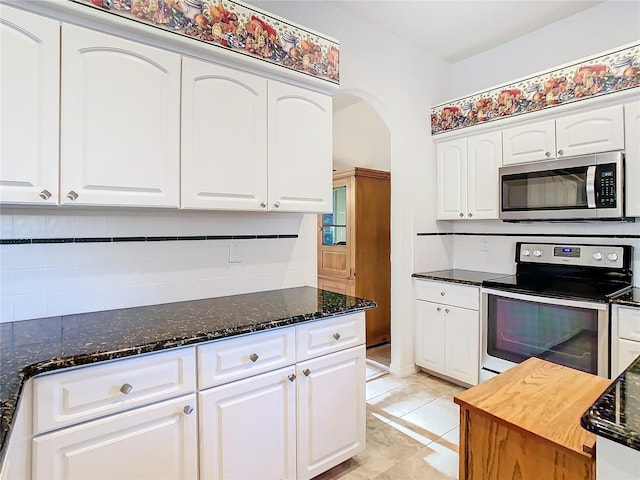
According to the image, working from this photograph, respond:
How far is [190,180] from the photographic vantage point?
1650 mm

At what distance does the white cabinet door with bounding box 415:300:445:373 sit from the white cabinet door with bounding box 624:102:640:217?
53.5 inches

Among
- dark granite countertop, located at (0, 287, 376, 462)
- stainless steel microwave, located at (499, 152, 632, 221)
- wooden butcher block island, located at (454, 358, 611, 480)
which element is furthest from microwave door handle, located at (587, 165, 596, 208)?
dark granite countertop, located at (0, 287, 376, 462)

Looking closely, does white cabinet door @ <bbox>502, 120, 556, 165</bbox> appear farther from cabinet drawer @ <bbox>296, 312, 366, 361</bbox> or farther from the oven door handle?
cabinet drawer @ <bbox>296, 312, 366, 361</bbox>

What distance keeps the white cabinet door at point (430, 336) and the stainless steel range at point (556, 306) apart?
0.35 metres

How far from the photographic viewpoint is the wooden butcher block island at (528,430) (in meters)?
0.89

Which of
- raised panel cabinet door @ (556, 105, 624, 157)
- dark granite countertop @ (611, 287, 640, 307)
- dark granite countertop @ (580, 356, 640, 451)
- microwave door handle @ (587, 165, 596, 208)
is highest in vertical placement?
raised panel cabinet door @ (556, 105, 624, 157)

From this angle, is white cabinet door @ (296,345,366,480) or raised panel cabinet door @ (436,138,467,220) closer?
white cabinet door @ (296,345,366,480)

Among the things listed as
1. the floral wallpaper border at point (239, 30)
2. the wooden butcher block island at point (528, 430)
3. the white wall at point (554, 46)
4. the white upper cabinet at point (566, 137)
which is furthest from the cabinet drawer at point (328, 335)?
the white wall at point (554, 46)

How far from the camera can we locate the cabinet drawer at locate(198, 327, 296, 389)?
55.0 inches

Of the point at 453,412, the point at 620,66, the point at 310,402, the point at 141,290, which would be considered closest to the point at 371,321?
the point at 453,412

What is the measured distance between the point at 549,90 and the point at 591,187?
2.43 feet

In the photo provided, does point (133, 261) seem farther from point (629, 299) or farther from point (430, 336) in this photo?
point (629, 299)

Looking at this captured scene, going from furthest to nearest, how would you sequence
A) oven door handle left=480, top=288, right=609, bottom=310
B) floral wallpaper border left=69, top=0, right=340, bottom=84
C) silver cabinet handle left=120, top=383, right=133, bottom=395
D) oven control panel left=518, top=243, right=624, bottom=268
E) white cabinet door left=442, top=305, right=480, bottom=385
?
white cabinet door left=442, top=305, right=480, bottom=385 < oven control panel left=518, top=243, right=624, bottom=268 < oven door handle left=480, top=288, right=609, bottom=310 < floral wallpaper border left=69, top=0, right=340, bottom=84 < silver cabinet handle left=120, top=383, right=133, bottom=395

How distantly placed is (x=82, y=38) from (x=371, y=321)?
3263 mm
